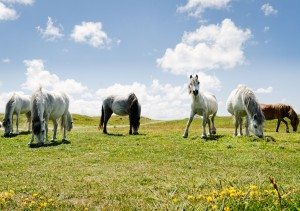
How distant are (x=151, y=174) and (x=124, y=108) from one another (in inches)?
803

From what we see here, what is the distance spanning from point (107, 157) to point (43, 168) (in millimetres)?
3939

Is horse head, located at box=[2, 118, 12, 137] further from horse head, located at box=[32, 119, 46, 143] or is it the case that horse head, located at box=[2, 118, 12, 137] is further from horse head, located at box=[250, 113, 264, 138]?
horse head, located at box=[250, 113, 264, 138]

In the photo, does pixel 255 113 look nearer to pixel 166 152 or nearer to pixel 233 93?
pixel 233 93

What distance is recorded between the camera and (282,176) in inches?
650

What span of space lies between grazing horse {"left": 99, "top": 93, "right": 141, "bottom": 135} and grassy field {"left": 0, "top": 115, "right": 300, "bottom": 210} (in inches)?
244

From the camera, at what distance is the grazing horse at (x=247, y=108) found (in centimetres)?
2694

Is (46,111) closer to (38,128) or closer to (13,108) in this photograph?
(38,128)

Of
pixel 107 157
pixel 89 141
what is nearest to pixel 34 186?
pixel 107 157

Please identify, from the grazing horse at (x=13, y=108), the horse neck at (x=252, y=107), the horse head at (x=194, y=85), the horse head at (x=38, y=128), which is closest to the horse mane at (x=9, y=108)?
the grazing horse at (x=13, y=108)

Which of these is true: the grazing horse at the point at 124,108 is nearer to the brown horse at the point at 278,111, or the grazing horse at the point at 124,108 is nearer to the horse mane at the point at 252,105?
the horse mane at the point at 252,105

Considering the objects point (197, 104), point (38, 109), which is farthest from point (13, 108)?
point (197, 104)

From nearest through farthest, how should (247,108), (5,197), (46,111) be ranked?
(5,197) < (247,108) < (46,111)

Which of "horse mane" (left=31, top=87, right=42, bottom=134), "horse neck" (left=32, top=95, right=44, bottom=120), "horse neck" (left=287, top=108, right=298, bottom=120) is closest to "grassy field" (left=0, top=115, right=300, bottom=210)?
"horse mane" (left=31, top=87, right=42, bottom=134)

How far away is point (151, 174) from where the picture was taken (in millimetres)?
16812
